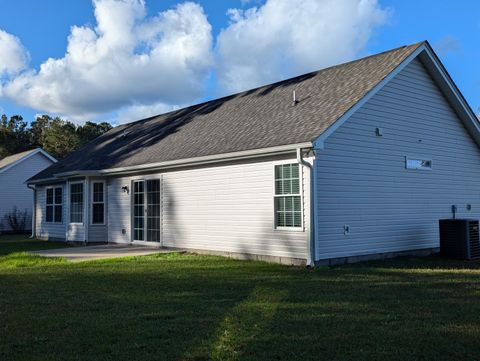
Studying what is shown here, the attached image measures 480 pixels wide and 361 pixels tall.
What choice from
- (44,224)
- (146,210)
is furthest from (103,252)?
(44,224)

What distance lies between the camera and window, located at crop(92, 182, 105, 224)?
56.2 ft

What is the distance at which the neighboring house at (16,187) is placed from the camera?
2864 centimetres

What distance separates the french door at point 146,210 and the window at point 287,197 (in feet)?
15.8

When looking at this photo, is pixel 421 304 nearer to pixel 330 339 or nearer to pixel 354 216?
pixel 330 339

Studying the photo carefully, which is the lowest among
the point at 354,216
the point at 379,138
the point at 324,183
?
the point at 354,216

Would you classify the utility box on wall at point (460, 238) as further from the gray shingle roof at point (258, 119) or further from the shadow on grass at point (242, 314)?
the gray shingle roof at point (258, 119)

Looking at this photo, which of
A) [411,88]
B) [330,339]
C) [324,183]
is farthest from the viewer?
[411,88]

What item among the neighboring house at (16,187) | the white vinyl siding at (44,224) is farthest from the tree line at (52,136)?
the white vinyl siding at (44,224)

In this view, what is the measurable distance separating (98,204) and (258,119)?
693 cm

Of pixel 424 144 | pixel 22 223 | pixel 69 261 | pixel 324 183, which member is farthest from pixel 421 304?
pixel 22 223

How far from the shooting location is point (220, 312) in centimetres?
643

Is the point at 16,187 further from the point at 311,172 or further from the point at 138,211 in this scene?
the point at 311,172

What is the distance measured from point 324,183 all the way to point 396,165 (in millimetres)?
2855

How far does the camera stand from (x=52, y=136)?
53.0 metres
